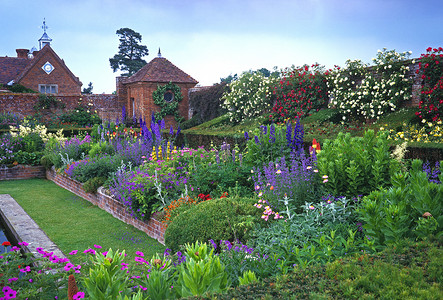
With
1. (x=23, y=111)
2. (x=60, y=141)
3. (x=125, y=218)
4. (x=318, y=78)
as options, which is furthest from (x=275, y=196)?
(x=23, y=111)

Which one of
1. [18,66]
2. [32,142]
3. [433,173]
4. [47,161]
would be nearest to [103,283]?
[433,173]

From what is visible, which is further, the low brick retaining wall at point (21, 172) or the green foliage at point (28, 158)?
the green foliage at point (28, 158)

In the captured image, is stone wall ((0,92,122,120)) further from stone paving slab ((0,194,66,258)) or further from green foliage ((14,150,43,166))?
stone paving slab ((0,194,66,258))

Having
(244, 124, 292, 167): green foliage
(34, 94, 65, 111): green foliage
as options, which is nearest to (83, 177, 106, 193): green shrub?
(244, 124, 292, 167): green foliage

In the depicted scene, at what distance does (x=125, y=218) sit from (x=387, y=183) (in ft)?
14.7

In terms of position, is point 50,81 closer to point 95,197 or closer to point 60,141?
point 60,141

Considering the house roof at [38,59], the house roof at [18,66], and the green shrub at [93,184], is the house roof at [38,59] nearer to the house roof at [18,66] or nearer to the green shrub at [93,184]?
the house roof at [18,66]

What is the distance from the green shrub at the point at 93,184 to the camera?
8.81 m

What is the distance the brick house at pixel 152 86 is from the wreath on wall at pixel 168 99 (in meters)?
0.06

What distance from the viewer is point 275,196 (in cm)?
534

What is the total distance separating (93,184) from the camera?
8805 mm

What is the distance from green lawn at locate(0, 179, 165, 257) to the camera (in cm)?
609

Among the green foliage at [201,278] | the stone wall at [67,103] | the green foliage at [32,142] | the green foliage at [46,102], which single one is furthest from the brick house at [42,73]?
the green foliage at [201,278]

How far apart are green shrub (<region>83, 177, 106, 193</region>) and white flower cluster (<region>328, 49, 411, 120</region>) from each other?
794 centimetres
